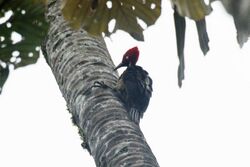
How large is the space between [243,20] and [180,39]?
1.35 ft

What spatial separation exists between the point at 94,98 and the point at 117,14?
142cm

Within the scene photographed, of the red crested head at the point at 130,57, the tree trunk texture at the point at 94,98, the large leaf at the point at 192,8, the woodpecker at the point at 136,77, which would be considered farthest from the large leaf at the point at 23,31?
the red crested head at the point at 130,57

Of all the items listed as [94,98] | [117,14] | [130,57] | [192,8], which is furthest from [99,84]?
[130,57]

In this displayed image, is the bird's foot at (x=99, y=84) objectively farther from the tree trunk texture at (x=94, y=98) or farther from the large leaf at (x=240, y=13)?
the large leaf at (x=240, y=13)

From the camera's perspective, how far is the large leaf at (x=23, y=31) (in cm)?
201

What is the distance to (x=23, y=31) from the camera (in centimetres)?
211

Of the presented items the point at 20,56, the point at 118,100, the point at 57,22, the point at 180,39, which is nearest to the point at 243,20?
the point at 180,39

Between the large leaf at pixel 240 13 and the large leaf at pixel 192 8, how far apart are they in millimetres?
115

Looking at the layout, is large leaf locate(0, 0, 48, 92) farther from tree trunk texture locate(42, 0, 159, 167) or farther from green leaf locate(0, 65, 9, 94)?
tree trunk texture locate(42, 0, 159, 167)

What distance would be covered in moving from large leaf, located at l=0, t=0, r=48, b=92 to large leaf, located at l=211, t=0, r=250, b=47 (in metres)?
0.70

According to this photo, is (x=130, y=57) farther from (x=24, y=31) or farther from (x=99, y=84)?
(x=24, y=31)

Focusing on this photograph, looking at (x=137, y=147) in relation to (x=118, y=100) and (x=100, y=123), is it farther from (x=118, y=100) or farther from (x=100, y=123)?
(x=118, y=100)

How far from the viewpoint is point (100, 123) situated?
3383 mm

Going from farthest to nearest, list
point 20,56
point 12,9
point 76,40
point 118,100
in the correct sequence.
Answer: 1. point 76,40
2. point 118,100
3. point 20,56
4. point 12,9
